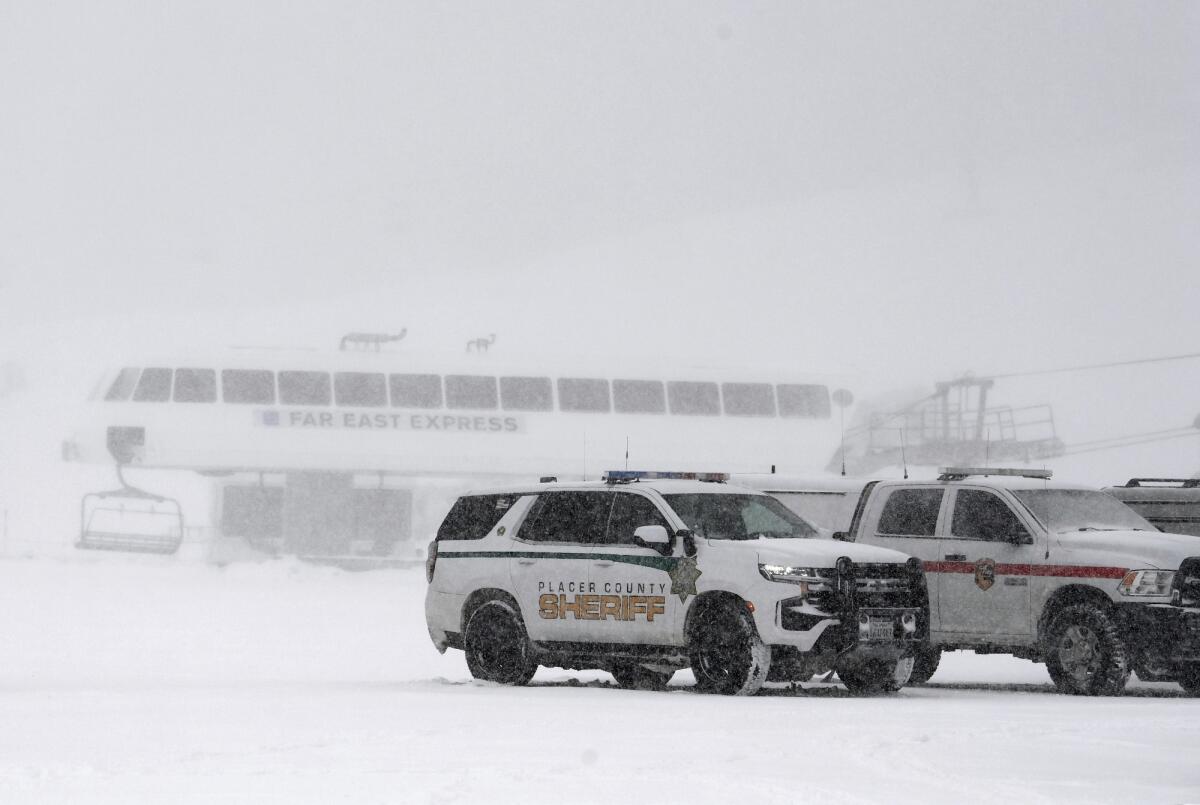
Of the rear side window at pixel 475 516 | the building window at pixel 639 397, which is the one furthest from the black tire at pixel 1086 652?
the building window at pixel 639 397

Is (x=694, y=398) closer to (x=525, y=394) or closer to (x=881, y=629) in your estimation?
(x=525, y=394)

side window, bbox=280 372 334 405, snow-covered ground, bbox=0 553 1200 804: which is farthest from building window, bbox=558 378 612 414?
snow-covered ground, bbox=0 553 1200 804

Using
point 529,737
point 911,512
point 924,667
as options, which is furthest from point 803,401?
point 529,737

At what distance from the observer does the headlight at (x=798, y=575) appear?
49.3 ft

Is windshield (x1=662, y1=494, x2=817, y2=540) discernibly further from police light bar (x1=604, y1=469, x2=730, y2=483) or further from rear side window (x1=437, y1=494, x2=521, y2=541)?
rear side window (x1=437, y1=494, x2=521, y2=541)

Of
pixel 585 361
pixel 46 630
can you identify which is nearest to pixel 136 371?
pixel 585 361

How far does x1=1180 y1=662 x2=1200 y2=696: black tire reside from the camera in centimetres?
1605

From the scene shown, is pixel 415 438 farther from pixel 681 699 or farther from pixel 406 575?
pixel 681 699

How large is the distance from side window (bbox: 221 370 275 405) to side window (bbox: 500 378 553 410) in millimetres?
5481

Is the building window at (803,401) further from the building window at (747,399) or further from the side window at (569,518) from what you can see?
the side window at (569,518)

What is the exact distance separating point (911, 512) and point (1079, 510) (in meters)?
1.44

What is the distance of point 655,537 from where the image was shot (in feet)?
50.7

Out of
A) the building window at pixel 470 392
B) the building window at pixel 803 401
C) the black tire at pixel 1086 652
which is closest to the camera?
the black tire at pixel 1086 652

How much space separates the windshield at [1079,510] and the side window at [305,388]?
1203 inches
